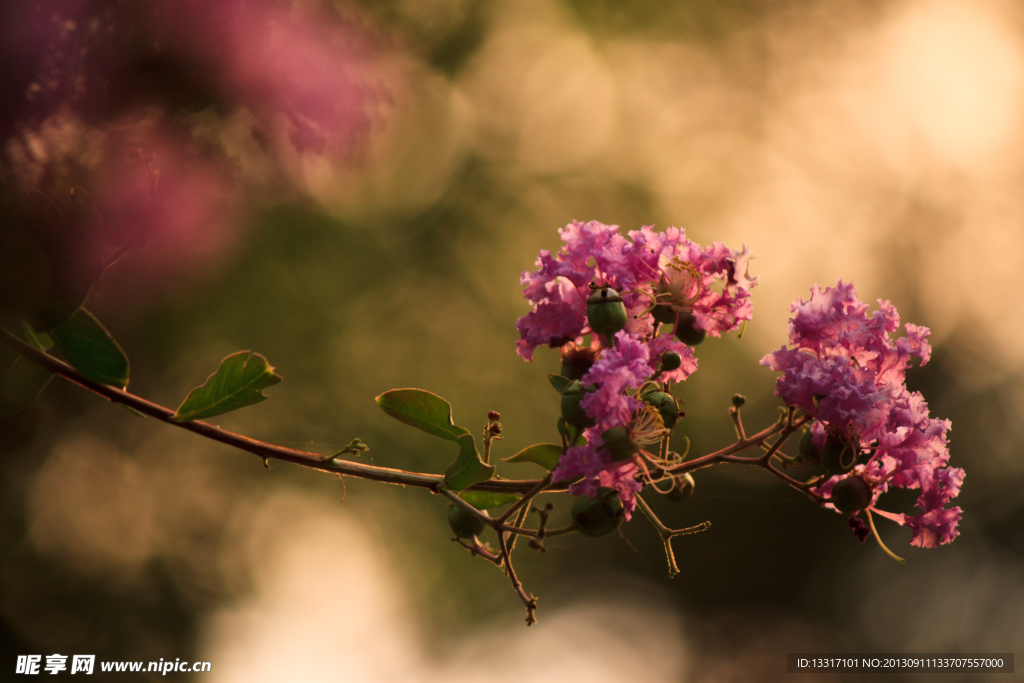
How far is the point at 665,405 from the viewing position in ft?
3.04

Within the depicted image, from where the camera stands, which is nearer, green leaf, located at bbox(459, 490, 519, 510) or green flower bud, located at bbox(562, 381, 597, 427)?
green flower bud, located at bbox(562, 381, 597, 427)

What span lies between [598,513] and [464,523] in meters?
0.20

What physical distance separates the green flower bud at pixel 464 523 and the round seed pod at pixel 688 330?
0.41 meters

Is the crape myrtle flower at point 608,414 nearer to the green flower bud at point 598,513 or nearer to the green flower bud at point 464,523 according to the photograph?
the green flower bud at point 598,513

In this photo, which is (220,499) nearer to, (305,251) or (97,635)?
(97,635)

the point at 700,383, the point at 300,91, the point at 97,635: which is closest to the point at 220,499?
the point at 97,635

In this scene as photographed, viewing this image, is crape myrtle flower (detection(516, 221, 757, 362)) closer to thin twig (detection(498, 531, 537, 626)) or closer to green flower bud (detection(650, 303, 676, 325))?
green flower bud (detection(650, 303, 676, 325))

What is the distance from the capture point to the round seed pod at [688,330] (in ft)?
3.51

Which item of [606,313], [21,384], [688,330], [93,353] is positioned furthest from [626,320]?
[21,384]

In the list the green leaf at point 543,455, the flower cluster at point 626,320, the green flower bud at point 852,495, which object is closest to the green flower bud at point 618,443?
the flower cluster at point 626,320

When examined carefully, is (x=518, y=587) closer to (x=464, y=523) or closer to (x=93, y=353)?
(x=464, y=523)

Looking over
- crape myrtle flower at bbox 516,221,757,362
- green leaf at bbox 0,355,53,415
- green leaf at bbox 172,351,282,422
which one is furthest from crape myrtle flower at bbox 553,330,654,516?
green leaf at bbox 0,355,53,415

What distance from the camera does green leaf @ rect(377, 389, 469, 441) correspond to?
3.09ft

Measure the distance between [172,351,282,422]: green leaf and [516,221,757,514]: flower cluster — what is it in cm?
35
